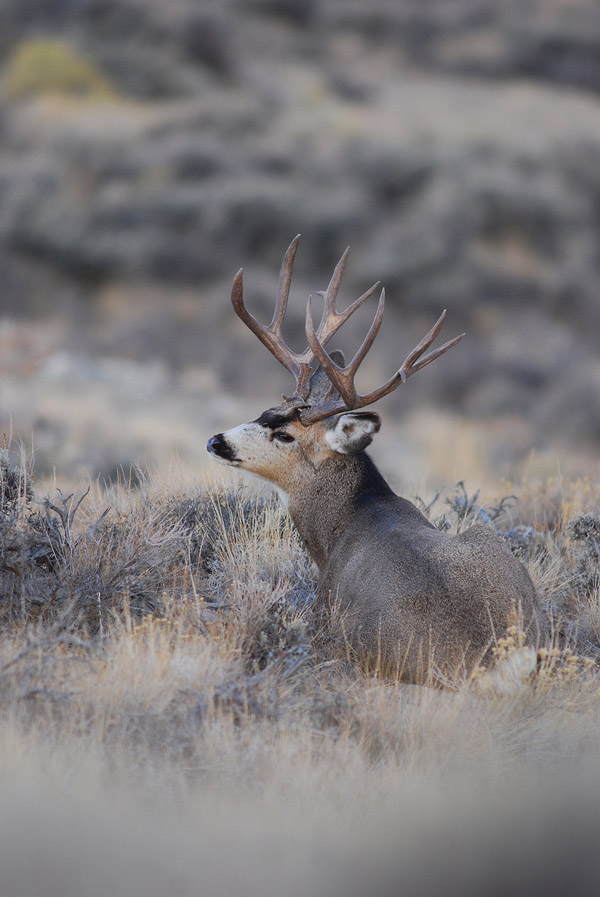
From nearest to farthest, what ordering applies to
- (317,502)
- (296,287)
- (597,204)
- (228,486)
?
1. (317,502)
2. (228,486)
3. (296,287)
4. (597,204)

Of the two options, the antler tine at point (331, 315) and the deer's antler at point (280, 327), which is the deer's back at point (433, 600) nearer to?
the deer's antler at point (280, 327)

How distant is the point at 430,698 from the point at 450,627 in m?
0.42

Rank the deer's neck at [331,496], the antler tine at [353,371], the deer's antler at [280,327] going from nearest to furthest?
1. the antler tine at [353,371]
2. the deer's neck at [331,496]
3. the deer's antler at [280,327]

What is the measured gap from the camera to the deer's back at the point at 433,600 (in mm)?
4758

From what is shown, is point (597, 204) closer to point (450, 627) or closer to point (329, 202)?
point (329, 202)

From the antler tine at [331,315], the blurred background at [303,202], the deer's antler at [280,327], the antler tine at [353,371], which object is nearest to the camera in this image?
the antler tine at [353,371]

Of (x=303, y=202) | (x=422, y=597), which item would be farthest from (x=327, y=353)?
(x=303, y=202)

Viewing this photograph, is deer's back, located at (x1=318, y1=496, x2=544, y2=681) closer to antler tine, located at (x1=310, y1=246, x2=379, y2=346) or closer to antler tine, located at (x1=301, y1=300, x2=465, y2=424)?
antler tine, located at (x1=301, y1=300, x2=465, y2=424)

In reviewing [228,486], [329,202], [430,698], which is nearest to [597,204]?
[329,202]

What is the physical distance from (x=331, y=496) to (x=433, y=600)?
4.37 ft

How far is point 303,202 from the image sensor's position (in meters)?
38.2

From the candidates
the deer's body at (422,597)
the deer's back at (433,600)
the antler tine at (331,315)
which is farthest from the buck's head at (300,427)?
the deer's back at (433,600)

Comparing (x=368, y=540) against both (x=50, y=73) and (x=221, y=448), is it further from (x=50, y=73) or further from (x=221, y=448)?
(x=50, y=73)

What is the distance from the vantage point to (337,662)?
16.2 feet
